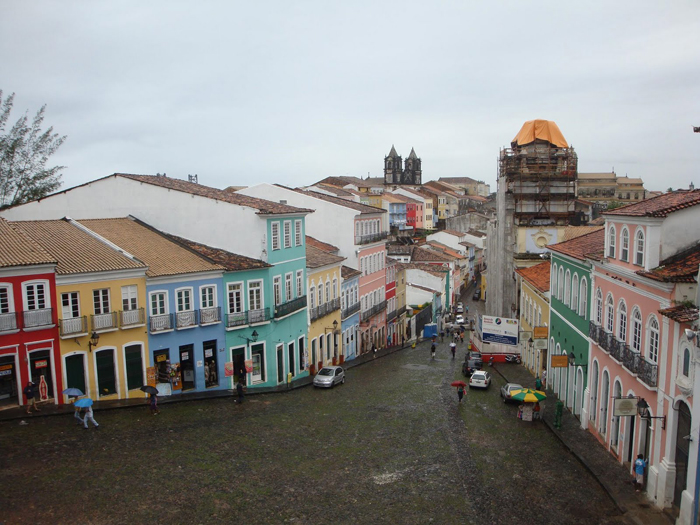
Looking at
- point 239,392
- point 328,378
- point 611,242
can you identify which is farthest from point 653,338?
point 328,378

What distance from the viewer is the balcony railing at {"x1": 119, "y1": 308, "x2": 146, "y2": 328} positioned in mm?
26062

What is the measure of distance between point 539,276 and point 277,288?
17.0 meters

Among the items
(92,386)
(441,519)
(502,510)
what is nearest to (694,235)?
(502,510)

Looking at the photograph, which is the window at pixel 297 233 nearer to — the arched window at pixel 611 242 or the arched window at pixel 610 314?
the arched window at pixel 610 314

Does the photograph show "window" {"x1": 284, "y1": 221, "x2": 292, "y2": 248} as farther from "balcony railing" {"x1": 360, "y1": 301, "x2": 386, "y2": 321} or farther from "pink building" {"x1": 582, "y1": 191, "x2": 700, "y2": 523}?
"pink building" {"x1": 582, "y1": 191, "x2": 700, "y2": 523}

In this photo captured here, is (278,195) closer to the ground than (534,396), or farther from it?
farther from it

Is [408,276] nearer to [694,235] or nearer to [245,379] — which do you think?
[245,379]

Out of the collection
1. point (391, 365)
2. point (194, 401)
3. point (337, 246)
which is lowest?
point (391, 365)

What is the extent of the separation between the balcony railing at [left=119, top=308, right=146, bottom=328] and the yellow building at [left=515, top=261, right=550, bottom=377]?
1954 cm

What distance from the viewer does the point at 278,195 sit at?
44812 mm

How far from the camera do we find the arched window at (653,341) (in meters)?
18.2

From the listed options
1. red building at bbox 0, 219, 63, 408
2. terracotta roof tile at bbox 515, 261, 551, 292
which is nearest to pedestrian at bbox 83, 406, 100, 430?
red building at bbox 0, 219, 63, 408

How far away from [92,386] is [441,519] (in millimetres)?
15616

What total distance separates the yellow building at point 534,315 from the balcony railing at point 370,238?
11.5m
